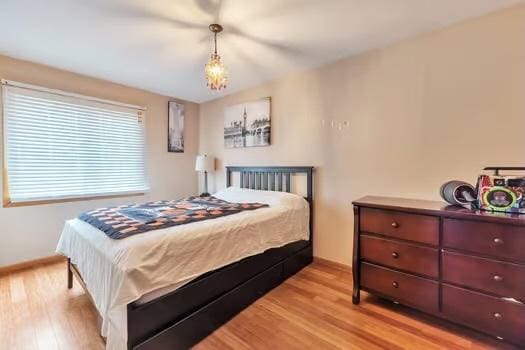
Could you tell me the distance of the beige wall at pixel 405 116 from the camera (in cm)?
187

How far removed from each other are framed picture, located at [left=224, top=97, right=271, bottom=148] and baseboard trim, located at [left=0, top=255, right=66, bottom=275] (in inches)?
103

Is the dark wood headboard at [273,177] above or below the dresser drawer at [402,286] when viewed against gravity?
above

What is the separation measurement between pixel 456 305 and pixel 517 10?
2.16 metres

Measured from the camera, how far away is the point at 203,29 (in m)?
2.09

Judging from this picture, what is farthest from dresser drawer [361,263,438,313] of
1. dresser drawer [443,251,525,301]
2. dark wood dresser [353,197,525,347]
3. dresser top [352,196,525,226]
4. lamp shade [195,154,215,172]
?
lamp shade [195,154,215,172]

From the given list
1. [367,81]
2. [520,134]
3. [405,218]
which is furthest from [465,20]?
[405,218]

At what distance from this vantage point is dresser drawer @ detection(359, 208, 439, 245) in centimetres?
170

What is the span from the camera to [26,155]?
9.05 feet

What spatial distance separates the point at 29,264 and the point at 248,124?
10.2 feet

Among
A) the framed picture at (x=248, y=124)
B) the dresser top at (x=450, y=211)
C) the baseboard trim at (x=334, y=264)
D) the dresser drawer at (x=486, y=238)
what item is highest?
the framed picture at (x=248, y=124)

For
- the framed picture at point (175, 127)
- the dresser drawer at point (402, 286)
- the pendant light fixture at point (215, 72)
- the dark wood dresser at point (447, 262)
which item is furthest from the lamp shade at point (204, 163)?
the dresser drawer at point (402, 286)

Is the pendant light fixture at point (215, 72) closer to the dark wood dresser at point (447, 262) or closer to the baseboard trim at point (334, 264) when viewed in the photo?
the dark wood dresser at point (447, 262)

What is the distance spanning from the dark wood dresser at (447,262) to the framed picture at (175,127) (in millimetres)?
3172

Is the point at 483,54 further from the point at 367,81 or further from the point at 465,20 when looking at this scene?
the point at 367,81
